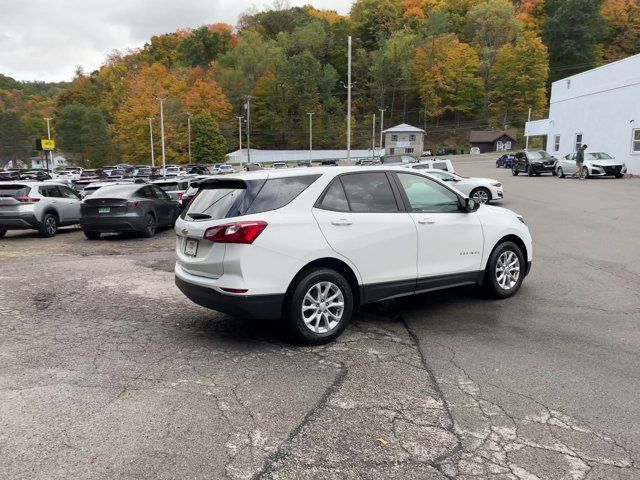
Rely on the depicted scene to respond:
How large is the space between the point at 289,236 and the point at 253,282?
0.55 meters

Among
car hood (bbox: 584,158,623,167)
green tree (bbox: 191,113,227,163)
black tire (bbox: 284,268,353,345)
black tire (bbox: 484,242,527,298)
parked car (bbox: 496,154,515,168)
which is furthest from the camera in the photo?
green tree (bbox: 191,113,227,163)

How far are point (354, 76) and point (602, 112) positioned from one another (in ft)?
335

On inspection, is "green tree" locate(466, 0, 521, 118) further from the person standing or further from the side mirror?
the side mirror

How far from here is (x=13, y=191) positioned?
1403 cm

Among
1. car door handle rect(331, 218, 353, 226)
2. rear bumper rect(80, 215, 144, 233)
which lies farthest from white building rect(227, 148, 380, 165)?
car door handle rect(331, 218, 353, 226)

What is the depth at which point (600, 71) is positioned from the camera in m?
32.9

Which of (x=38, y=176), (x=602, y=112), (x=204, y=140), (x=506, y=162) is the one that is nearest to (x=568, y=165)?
(x=602, y=112)

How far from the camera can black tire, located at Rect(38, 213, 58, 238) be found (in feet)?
46.9

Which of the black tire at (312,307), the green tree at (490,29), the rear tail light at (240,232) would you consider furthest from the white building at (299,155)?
the rear tail light at (240,232)

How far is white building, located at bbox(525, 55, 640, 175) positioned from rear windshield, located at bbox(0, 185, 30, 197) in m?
29.6

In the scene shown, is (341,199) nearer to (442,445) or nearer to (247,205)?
(247,205)

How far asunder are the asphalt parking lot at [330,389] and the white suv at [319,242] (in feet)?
1.58

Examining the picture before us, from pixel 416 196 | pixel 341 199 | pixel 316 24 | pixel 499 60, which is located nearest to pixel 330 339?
pixel 341 199

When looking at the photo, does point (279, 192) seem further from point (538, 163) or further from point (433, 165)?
point (538, 163)
